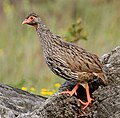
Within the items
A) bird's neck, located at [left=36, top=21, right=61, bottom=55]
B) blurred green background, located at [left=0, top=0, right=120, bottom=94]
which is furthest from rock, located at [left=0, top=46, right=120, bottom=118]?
blurred green background, located at [left=0, top=0, right=120, bottom=94]

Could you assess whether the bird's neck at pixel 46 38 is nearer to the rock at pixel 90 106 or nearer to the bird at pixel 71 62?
the bird at pixel 71 62

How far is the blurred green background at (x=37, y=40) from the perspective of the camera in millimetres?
12383

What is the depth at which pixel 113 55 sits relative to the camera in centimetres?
754

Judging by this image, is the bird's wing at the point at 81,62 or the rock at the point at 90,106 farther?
the bird's wing at the point at 81,62

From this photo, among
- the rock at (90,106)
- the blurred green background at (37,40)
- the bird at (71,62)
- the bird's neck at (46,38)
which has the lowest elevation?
the rock at (90,106)

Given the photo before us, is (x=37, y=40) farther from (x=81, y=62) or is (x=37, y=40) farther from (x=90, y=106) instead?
(x=90, y=106)

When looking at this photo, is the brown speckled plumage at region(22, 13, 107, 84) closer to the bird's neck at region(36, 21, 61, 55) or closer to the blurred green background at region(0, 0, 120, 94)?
the bird's neck at region(36, 21, 61, 55)

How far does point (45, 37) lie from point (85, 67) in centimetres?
A: 58

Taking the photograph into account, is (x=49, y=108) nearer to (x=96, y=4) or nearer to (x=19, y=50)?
(x=19, y=50)

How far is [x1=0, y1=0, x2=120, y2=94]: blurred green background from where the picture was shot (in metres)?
12.4

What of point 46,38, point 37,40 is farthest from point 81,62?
point 37,40

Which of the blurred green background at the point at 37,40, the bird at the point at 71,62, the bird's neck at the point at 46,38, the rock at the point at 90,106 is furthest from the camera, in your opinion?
the blurred green background at the point at 37,40

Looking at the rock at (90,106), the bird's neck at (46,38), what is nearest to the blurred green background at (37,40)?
the bird's neck at (46,38)

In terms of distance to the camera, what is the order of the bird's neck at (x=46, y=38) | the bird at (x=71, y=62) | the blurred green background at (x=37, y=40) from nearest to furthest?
the bird at (x=71, y=62), the bird's neck at (x=46, y=38), the blurred green background at (x=37, y=40)
